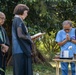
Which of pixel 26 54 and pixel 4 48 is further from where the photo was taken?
pixel 4 48

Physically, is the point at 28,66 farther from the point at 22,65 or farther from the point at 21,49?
the point at 21,49

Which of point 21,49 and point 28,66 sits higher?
point 21,49

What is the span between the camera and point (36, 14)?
11.4 meters

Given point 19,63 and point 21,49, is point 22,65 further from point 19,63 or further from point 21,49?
point 21,49

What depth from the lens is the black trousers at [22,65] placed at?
18.6ft

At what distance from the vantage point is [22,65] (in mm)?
5703

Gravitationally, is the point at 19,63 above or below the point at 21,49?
below

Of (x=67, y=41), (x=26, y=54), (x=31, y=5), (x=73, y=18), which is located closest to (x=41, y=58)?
(x=73, y=18)

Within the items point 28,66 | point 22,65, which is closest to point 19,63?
point 22,65

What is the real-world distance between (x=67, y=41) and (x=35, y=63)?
21.7 ft

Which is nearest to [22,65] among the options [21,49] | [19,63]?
[19,63]

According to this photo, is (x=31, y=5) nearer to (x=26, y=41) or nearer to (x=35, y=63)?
(x=35, y=63)

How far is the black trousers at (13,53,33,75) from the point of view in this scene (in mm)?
5672

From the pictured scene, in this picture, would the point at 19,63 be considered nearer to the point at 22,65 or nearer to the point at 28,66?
the point at 22,65
